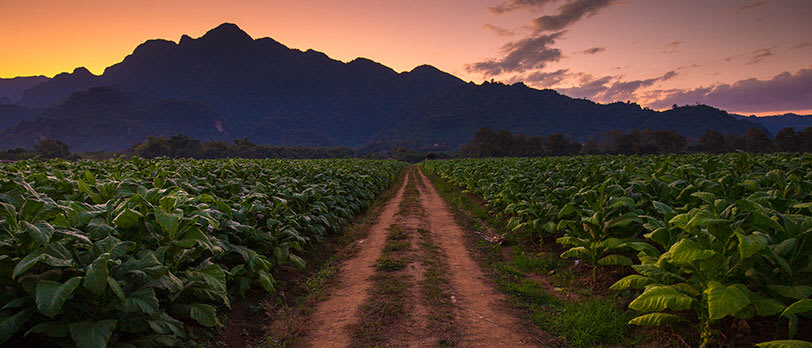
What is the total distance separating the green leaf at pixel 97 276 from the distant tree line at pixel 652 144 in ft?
361

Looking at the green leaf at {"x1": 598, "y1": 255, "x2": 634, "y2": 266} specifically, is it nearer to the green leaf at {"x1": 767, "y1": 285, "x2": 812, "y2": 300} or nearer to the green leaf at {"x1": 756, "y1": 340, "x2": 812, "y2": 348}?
the green leaf at {"x1": 767, "y1": 285, "x2": 812, "y2": 300}

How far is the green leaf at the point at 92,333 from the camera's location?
2.93 meters

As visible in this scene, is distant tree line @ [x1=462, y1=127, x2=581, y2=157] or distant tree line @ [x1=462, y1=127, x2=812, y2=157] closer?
distant tree line @ [x1=462, y1=127, x2=812, y2=157]

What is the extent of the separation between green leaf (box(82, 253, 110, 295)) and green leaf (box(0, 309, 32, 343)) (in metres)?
0.58

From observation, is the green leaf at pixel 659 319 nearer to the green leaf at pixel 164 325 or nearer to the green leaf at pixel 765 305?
the green leaf at pixel 765 305

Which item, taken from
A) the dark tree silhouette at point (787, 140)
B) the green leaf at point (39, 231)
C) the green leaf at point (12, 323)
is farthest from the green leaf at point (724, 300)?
the dark tree silhouette at point (787, 140)

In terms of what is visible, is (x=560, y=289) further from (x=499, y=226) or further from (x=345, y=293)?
(x=499, y=226)

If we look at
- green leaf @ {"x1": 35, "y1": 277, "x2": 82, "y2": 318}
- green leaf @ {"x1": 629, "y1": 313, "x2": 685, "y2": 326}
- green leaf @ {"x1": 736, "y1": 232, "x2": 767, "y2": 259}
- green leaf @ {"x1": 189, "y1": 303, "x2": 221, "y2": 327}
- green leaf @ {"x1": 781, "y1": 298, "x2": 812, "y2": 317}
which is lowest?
green leaf @ {"x1": 629, "y1": 313, "x2": 685, "y2": 326}

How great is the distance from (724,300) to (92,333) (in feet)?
20.5

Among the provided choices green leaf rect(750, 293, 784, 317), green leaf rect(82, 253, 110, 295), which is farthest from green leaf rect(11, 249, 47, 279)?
green leaf rect(750, 293, 784, 317)

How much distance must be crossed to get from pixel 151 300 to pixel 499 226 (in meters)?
11.0

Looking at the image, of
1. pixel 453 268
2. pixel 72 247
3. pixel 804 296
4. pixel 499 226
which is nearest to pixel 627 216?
pixel 804 296

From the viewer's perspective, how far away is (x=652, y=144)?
120 m

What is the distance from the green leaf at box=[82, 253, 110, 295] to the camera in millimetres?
2889
